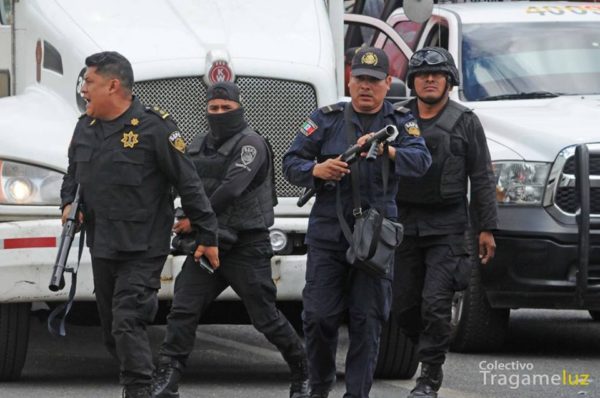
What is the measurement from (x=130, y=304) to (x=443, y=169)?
1.76 metres

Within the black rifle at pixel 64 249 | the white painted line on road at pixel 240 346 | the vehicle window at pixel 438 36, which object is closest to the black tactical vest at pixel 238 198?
the black rifle at pixel 64 249

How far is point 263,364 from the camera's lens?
1055cm

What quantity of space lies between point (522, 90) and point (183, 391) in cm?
322

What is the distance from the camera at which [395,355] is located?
9742mm

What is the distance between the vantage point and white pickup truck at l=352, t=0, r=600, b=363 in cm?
1009

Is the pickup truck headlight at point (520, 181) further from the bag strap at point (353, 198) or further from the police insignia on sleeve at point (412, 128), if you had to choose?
the bag strap at point (353, 198)

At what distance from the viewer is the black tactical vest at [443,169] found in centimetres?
874

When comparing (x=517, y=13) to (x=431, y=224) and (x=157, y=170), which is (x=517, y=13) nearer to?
(x=431, y=224)

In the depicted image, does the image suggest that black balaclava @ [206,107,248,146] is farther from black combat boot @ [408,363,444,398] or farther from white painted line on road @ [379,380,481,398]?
white painted line on road @ [379,380,481,398]

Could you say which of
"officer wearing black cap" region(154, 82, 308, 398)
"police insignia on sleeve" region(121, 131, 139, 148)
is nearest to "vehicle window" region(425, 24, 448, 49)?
"officer wearing black cap" region(154, 82, 308, 398)

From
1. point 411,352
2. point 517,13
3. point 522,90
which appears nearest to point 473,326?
point 411,352

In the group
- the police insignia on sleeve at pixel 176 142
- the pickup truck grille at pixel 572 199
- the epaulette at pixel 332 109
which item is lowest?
the pickup truck grille at pixel 572 199

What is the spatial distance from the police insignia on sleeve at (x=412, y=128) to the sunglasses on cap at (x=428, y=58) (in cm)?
59

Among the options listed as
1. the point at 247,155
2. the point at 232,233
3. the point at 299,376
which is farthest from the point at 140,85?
the point at 299,376
